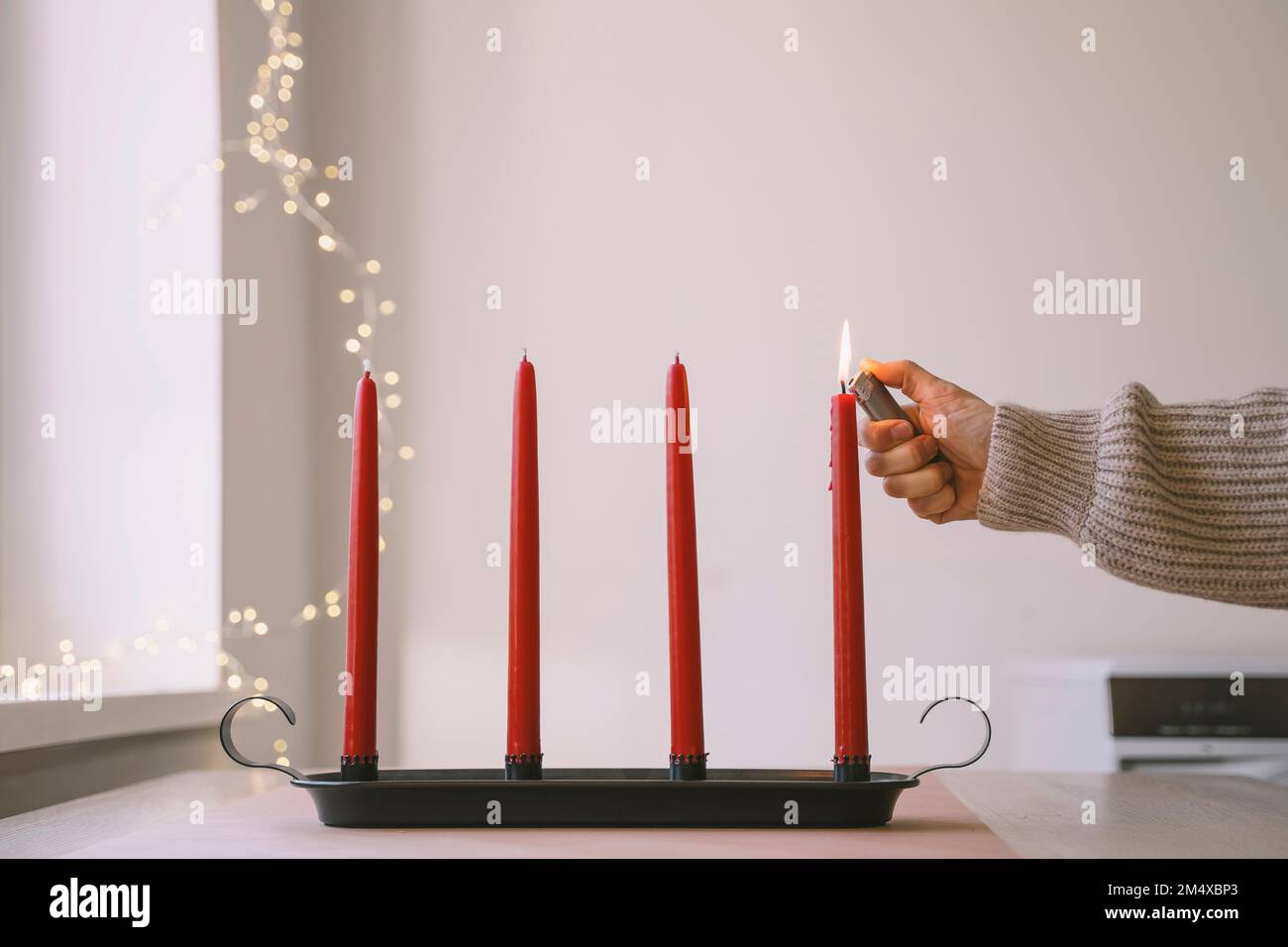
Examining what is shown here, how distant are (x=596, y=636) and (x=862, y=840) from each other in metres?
1.43

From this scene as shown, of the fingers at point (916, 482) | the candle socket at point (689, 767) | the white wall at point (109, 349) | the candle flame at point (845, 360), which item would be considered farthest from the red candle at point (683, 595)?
the white wall at point (109, 349)

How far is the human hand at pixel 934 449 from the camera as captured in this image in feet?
2.84

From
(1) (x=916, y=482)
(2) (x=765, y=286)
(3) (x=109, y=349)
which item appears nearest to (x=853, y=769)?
(1) (x=916, y=482)

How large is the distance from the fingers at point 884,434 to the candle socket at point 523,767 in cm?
35

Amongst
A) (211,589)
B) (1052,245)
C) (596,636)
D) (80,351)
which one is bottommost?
(596,636)

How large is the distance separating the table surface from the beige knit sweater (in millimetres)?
155

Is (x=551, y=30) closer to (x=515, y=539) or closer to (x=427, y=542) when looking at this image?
(x=427, y=542)

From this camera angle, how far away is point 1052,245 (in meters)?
1.94

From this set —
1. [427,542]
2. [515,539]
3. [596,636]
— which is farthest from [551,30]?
[515,539]

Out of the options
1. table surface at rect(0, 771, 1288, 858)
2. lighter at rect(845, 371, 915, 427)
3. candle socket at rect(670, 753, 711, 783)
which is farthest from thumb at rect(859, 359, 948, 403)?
candle socket at rect(670, 753, 711, 783)

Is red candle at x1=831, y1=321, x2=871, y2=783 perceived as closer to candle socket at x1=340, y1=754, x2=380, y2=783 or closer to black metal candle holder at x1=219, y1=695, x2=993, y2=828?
black metal candle holder at x1=219, y1=695, x2=993, y2=828

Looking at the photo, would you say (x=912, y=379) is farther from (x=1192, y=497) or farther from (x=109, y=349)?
(x=109, y=349)
